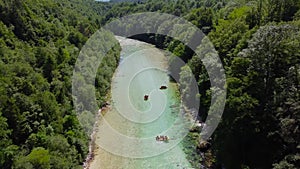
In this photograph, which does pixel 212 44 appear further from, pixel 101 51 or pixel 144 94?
pixel 101 51

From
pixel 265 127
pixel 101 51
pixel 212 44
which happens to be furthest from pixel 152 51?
pixel 265 127

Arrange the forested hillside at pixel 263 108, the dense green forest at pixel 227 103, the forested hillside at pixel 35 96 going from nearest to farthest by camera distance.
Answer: the forested hillside at pixel 263 108, the dense green forest at pixel 227 103, the forested hillside at pixel 35 96

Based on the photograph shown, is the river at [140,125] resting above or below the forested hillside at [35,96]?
below

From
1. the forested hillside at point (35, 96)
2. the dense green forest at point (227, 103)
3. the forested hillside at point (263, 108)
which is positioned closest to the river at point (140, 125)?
the dense green forest at point (227, 103)

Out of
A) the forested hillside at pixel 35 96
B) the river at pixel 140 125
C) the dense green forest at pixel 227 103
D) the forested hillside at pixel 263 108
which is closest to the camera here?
the forested hillside at pixel 263 108

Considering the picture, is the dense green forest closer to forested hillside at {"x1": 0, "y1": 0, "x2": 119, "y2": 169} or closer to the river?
forested hillside at {"x1": 0, "y1": 0, "x2": 119, "y2": 169}

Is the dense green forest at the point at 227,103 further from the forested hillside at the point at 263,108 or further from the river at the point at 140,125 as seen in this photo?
the river at the point at 140,125
